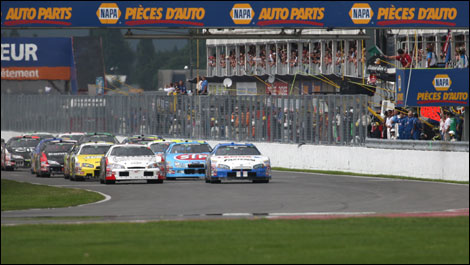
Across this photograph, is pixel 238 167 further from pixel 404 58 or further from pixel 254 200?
pixel 404 58

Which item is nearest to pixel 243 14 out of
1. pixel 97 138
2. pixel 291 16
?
pixel 291 16

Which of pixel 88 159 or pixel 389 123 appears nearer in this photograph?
pixel 88 159

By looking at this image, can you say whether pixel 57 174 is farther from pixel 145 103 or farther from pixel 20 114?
pixel 20 114

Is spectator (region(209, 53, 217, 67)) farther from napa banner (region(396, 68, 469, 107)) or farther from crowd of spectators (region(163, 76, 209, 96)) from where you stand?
napa banner (region(396, 68, 469, 107))

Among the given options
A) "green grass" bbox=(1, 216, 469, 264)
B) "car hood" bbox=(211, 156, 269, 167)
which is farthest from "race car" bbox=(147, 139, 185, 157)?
"green grass" bbox=(1, 216, 469, 264)

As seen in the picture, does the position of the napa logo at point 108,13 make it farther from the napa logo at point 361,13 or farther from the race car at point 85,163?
the napa logo at point 361,13

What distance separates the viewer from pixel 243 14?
38406 mm

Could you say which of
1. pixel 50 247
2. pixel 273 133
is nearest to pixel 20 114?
pixel 273 133

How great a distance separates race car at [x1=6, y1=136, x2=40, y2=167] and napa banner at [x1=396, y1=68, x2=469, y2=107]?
15.9 m

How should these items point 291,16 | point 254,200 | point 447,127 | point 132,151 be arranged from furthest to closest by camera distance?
1. point 291,16
2. point 132,151
3. point 447,127
4. point 254,200

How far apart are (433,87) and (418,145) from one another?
6.79ft

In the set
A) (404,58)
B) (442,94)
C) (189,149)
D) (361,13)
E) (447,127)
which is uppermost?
(361,13)

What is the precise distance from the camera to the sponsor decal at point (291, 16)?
3844 cm

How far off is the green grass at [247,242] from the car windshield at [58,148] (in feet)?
69.7
